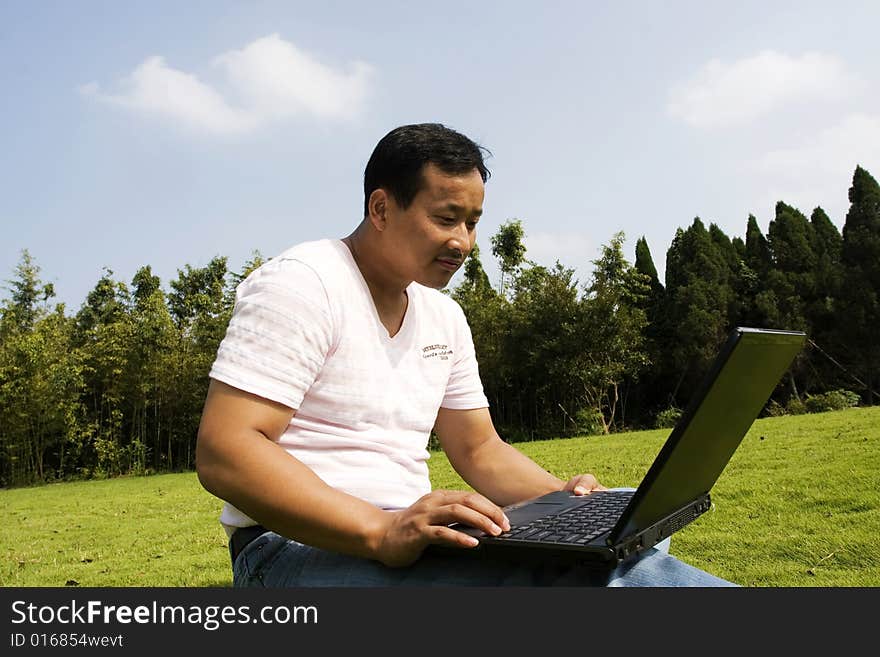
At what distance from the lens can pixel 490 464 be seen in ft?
6.06

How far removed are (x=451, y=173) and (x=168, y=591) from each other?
936 mm

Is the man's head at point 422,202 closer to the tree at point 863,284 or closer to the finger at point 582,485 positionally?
the finger at point 582,485

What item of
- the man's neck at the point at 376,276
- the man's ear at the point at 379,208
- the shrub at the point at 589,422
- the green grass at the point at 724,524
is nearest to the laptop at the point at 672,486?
the man's neck at the point at 376,276

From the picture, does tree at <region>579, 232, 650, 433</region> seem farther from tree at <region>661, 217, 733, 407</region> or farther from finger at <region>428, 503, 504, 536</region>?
finger at <region>428, 503, 504, 536</region>

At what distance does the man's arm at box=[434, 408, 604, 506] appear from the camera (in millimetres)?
1799

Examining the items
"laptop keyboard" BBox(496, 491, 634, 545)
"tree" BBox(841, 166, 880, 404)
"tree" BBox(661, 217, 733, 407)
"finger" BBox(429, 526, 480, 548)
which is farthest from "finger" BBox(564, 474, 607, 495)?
"tree" BBox(661, 217, 733, 407)

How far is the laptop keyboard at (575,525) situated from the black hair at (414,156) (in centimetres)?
69

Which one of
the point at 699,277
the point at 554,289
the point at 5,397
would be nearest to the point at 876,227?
the point at 699,277

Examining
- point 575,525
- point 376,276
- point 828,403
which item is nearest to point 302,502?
point 575,525

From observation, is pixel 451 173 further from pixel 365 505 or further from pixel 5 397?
pixel 5 397

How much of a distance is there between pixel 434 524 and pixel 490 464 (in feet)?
2.21

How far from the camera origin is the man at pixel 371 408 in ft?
4.05

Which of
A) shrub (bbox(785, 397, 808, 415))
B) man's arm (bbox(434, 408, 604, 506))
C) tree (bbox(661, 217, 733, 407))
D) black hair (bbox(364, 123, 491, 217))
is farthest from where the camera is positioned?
tree (bbox(661, 217, 733, 407))

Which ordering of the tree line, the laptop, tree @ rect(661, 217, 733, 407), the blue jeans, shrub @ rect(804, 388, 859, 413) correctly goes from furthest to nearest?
1. tree @ rect(661, 217, 733, 407)
2. the tree line
3. shrub @ rect(804, 388, 859, 413)
4. the blue jeans
5. the laptop
